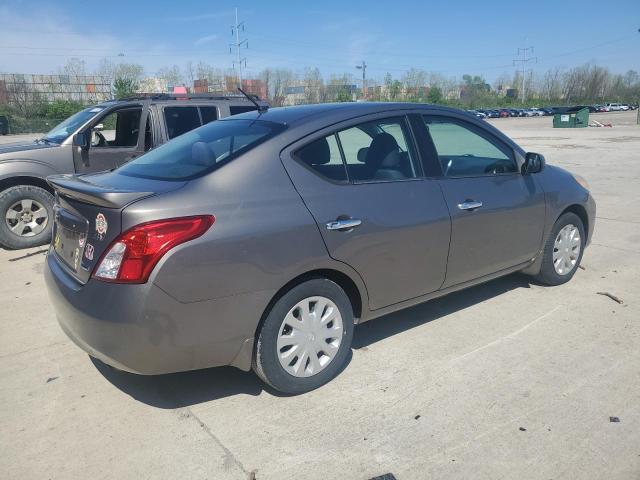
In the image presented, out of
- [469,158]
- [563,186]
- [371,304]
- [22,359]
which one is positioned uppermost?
[469,158]

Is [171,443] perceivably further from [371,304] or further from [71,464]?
[371,304]

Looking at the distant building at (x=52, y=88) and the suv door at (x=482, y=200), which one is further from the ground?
the distant building at (x=52, y=88)

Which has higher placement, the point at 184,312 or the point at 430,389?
the point at 184,312

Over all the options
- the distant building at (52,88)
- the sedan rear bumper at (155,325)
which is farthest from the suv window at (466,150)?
the distant building at (52,88)

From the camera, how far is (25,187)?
22.3 feet

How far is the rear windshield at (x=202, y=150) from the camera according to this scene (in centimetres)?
316

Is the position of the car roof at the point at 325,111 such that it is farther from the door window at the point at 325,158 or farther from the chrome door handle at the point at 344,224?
the chrome door handle at the point at 344,224

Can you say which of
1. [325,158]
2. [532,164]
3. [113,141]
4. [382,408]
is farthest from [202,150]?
[113,141]

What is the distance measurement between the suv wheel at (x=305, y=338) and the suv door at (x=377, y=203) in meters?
0.24

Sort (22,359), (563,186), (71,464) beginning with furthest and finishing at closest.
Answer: (563,186) < (22,359) < (71,464)

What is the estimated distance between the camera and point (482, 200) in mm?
4074

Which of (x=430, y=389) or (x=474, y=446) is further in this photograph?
(x=430, y=389)

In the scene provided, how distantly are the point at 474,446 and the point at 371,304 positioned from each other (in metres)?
1.11

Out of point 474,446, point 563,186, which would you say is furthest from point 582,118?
point 474,446
